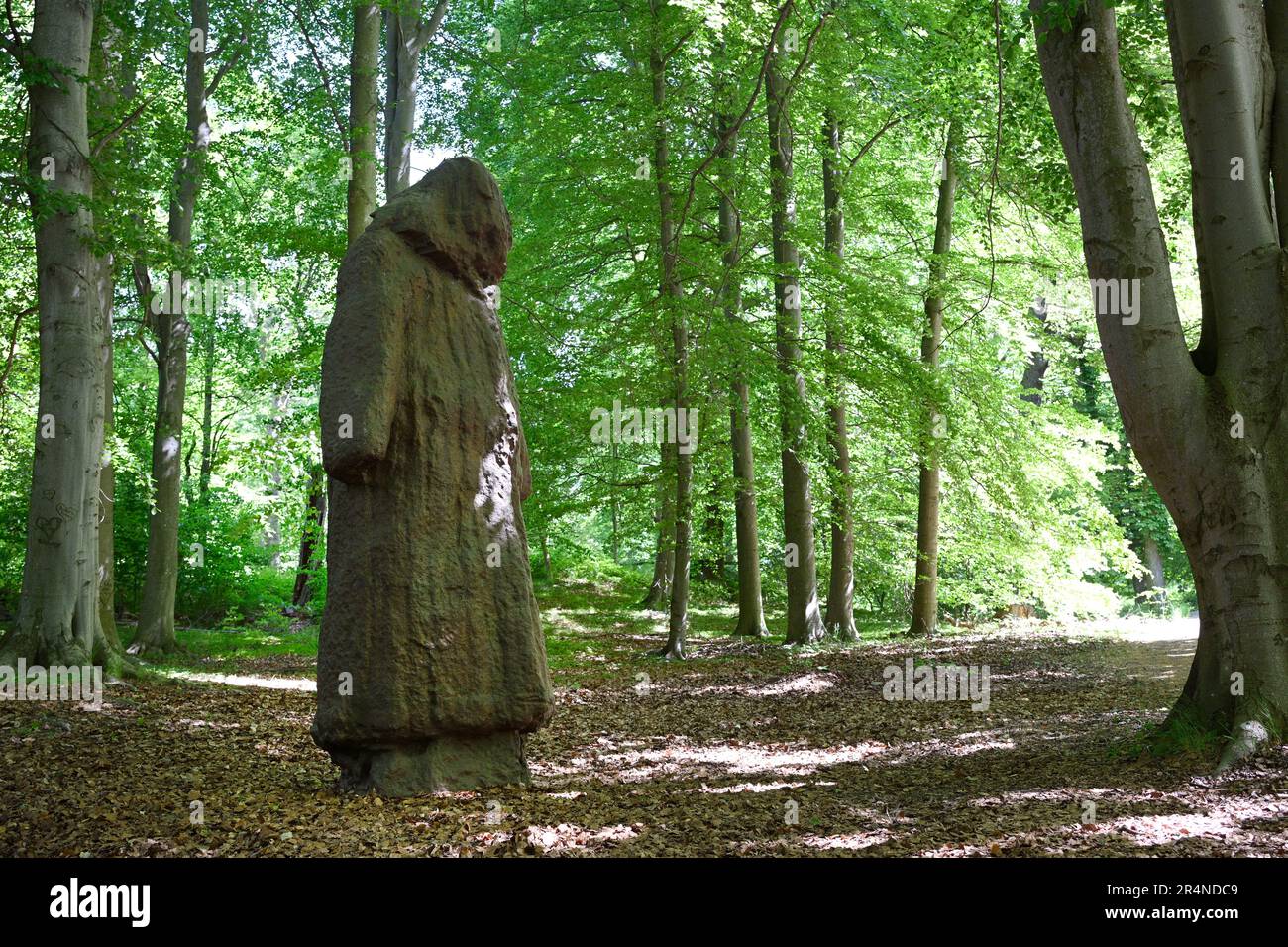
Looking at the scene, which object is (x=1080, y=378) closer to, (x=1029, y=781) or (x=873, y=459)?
(x=873, y=459)

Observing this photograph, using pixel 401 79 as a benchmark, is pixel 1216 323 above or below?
below

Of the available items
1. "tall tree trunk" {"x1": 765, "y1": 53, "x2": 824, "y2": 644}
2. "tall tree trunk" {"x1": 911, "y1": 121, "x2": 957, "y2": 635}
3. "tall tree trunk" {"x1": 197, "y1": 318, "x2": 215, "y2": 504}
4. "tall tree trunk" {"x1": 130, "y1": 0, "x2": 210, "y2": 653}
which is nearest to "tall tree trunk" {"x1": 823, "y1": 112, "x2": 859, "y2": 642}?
"tall tree trunk" {"x1": 765, "y1": 53, "x2": 824, "y2": 644}

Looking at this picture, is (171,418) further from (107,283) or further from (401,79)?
(401,79)

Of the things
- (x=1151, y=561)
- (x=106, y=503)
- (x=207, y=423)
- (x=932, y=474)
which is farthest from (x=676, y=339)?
(x=1151, y=561)

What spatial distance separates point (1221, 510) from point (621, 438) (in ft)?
33.7

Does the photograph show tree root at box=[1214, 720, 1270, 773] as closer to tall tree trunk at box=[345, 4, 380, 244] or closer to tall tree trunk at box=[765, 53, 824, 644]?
tall tree trunk at box=[765, 53, 824, 644]

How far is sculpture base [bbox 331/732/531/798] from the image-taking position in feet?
18.3

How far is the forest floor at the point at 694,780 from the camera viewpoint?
4.66 metres

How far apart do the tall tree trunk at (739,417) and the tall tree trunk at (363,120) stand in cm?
438

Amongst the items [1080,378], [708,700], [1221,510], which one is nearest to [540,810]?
[1221,510]

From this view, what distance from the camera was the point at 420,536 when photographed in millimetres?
5695

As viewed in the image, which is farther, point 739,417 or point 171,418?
point 739,417

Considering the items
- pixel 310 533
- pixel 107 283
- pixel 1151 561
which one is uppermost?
pixel 107 283

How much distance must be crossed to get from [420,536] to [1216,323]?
5.09 meters
